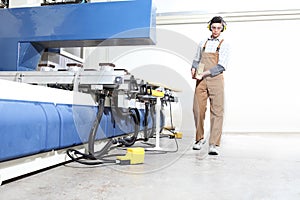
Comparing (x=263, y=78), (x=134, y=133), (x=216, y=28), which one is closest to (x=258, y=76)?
(x=263, y=78)

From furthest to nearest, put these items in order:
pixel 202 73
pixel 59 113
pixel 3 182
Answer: pixel 202 73, pixel 59 113, pixel 3 182

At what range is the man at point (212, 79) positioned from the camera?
7.78 ft

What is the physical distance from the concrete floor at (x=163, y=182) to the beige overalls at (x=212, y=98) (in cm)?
57

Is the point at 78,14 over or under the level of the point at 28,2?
under

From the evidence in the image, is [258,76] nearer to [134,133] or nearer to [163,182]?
[134,133]

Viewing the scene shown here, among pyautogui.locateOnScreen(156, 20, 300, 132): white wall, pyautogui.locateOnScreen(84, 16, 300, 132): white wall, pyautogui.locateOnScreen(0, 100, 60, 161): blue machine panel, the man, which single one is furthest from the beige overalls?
pyautogui.locateOnScreen(156, 20, 300, 132): white wall

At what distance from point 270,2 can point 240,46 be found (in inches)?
38.8

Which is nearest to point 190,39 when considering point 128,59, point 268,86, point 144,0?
point 128,59

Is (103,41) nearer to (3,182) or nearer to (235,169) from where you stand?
(3,182)

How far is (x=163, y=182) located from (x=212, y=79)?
4.41 ft

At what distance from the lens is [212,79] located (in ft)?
7.93

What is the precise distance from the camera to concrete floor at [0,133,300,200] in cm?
107

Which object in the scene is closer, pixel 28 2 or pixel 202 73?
pixel 202 73

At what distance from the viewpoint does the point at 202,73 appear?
2.41 metres
